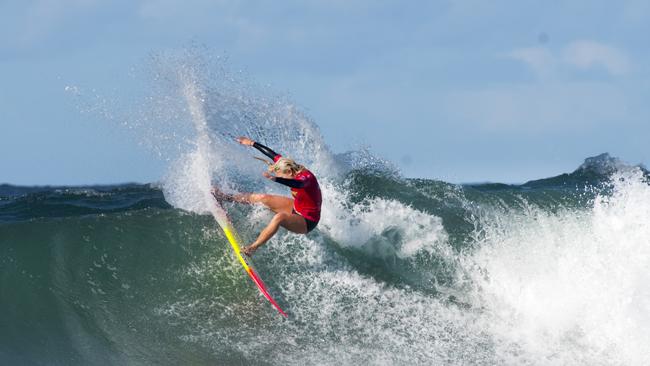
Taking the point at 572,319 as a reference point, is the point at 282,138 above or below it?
above

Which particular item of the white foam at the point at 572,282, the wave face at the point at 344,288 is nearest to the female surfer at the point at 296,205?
the wave face at the point at 344,288

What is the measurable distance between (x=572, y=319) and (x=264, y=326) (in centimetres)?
341

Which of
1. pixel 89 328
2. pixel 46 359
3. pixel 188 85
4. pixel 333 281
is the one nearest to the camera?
pixel 46 359

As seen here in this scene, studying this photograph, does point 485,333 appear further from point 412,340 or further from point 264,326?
point 264,326

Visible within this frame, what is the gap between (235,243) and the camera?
803 centimetres

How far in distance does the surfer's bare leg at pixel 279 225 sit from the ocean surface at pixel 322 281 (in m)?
0.61

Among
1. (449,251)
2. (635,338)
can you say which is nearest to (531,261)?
(449,251)

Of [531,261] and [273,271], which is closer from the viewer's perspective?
[273,271]

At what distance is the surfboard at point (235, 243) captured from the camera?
293 inches

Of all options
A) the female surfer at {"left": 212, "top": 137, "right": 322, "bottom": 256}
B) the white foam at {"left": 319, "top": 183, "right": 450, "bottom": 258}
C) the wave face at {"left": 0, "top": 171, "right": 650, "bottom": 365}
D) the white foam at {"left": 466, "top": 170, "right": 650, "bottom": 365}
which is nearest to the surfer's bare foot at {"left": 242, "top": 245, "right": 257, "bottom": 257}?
the female surfer at {"left": 212, "top": 137, "right": 322, "bottom": 256}

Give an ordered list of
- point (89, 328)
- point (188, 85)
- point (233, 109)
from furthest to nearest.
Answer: point (233, 109)
point (188, 85)
point (89, 328)

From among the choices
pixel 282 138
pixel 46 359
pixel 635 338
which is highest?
pixel 282 138

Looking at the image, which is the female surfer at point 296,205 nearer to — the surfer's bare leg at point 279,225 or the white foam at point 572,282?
the surfer's bare leg at point 279,225

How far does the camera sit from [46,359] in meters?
6.68
